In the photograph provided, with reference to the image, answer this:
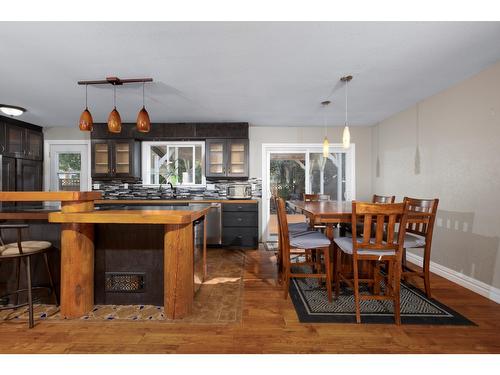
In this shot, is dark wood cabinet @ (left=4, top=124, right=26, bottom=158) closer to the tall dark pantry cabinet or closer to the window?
the tall dark pantry cabinet

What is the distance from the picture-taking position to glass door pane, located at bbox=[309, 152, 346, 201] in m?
5.34

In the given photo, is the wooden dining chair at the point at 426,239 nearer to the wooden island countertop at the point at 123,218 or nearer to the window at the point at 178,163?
the wooden island countertop at the point at 123,218

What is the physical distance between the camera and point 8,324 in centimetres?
208

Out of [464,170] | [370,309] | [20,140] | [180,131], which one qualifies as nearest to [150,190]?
[180,131]

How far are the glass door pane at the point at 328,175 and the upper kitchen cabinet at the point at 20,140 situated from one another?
5.21 meters

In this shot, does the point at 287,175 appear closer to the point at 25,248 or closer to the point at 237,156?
the point at 237,156

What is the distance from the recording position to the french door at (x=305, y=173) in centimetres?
528

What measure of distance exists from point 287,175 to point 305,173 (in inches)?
14.1

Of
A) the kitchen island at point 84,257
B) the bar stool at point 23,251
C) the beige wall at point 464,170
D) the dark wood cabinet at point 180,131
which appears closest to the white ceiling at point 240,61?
the beige wall at point 464,170

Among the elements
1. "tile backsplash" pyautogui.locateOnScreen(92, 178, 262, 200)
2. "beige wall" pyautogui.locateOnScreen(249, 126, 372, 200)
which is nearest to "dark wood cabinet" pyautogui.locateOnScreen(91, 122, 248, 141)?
"beige wall" pyautogui.locateOnScreen(249, 126, 372, 200)

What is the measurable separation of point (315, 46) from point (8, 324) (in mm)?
3276

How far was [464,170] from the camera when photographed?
2.97 meters
